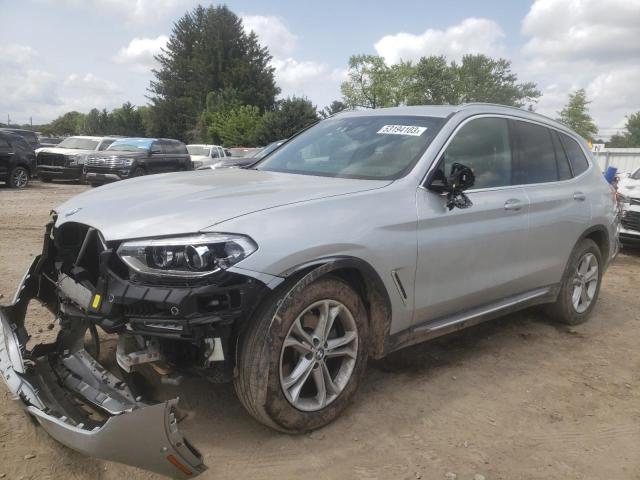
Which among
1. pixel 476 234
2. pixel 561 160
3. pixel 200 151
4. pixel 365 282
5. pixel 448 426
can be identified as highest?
pixel 561 160

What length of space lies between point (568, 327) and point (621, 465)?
232 centimetres

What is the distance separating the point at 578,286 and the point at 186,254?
3846 millimetres

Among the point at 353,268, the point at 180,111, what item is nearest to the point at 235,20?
the point at 180,111

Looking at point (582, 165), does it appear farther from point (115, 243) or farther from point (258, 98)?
point (258, 98)

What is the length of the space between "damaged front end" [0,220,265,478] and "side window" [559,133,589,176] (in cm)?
352

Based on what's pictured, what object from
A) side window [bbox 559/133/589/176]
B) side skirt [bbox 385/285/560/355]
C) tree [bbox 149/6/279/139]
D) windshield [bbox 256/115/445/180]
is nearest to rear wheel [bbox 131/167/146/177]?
windshield [bbox 256/115/445/180]

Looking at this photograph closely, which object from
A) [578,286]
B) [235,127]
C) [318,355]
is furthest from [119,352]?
[235,127]

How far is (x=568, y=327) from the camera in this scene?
5.06m

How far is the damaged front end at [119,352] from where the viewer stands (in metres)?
2.20

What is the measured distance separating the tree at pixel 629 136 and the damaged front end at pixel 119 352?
7783 cm

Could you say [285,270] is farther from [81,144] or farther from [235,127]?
[235,127]

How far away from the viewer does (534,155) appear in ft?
14.5

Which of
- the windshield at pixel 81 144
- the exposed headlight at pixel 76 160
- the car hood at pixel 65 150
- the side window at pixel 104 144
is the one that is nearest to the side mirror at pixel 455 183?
the exposed headlight at pixel 76 160

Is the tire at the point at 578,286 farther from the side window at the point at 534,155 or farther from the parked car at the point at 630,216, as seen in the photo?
the parked car at the point at 630,216
